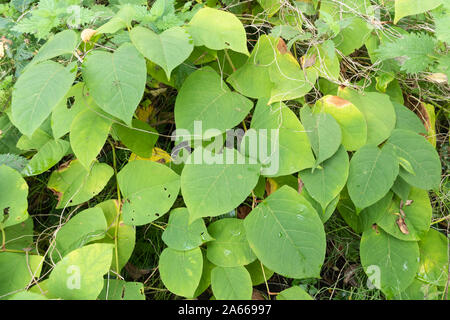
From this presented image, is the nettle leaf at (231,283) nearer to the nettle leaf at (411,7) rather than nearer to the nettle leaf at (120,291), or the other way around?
the nettle leaf at (120,291)

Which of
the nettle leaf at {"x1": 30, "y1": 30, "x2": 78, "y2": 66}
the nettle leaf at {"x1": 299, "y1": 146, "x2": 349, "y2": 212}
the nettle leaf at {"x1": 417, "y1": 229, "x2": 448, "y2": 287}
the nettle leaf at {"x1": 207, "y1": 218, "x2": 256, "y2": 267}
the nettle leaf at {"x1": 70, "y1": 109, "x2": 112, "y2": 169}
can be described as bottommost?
the nettle leaf at {"x1": 417, "y1": 229, "x2": 448, "y2": 287}

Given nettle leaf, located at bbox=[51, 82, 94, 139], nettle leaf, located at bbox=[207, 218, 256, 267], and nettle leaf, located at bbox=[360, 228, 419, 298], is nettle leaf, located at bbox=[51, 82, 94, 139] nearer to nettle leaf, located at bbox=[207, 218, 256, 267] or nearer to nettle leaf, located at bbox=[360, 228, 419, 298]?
nettle leaf, located at bbox=[207, 218, 256, 267]

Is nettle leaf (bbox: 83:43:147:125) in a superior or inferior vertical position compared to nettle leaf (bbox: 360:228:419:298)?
superior

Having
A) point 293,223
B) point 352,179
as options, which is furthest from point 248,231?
point 352,179

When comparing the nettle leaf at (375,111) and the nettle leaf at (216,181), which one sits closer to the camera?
the nettle leaf at (216,181)

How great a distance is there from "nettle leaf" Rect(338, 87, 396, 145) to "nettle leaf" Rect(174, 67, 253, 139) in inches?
10.8

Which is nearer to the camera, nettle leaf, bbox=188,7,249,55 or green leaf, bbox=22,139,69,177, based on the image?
nettle leaf, bbox=188,7,249,55

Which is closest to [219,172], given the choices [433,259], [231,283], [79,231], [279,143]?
[279,143]

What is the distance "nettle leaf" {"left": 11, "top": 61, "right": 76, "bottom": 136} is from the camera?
29.3 inches

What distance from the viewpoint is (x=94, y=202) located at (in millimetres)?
1132

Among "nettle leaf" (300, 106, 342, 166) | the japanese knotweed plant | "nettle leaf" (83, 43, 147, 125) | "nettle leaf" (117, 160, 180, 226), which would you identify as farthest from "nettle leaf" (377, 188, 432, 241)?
"nettle leaf" (83, 43, 147, 125)

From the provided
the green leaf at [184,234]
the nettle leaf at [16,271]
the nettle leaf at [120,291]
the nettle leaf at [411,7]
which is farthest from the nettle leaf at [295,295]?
the nettle leaf at [411,7]

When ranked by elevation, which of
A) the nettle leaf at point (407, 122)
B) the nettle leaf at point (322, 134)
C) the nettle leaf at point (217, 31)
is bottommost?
the nettle leaf at point (407, 122)

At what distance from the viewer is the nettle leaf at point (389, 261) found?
0.92 metres
